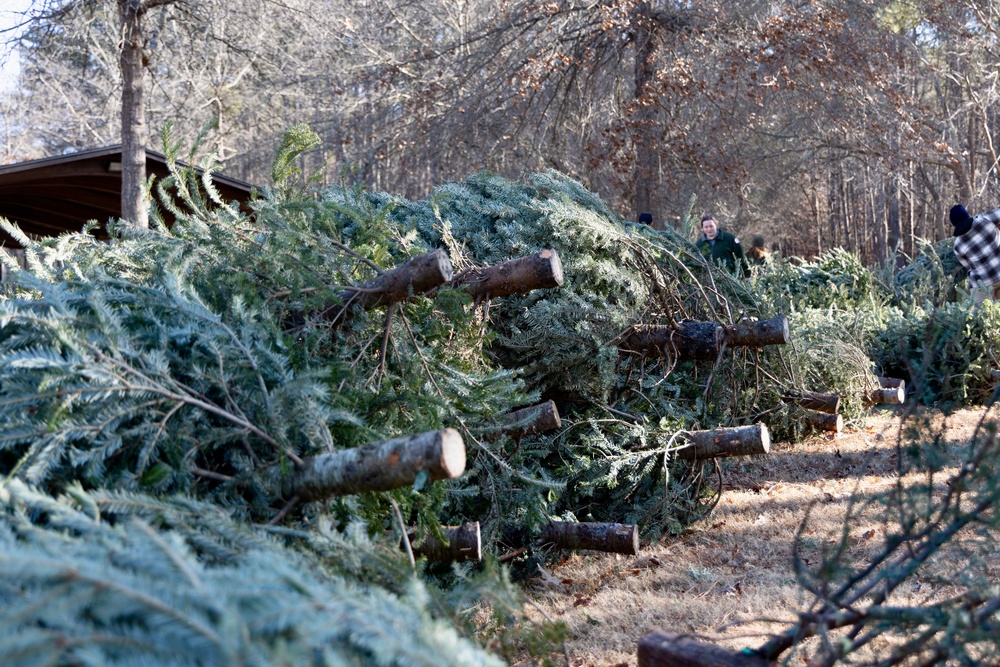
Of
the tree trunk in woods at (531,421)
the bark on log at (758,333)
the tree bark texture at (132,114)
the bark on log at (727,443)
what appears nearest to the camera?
the tree trunk in woods at (531,421)

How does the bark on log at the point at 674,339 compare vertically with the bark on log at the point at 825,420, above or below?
above

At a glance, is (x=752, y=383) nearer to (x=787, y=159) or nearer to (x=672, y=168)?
(x=672, y=168)

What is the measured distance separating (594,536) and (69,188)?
10495mm

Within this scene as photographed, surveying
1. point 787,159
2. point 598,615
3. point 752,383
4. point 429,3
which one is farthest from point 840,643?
point 787,159

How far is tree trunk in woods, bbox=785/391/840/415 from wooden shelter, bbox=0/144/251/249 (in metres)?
6.57

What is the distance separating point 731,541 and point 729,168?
30.7ft

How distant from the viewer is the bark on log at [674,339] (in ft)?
15.0

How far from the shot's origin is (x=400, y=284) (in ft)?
10.2

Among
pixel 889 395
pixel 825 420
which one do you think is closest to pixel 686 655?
pixel 825 420

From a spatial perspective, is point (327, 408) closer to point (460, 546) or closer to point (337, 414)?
point (337, 414)

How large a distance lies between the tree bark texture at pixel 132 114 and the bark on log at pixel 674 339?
6684mm

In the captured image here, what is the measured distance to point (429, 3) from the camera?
18.6 metres

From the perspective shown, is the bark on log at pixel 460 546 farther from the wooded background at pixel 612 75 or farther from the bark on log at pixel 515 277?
the wooded background at pixel 612 75

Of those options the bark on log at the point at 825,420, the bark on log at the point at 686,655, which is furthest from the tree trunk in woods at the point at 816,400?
the bark on log at the point at 686,655
